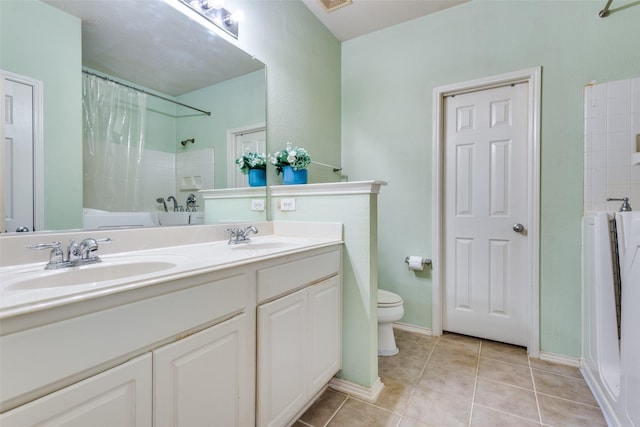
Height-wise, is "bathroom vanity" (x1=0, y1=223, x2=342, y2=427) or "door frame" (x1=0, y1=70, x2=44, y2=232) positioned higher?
"door frame" (x1=0, y1=70, x2=44, y2=232)

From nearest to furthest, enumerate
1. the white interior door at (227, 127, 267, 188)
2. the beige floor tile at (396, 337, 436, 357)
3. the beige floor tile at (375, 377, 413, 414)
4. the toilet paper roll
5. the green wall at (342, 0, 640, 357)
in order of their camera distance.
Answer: the beige floor tile at (375, 377, 413, 414), the white interior door at (227, 127, 267, 188), the green wall at (342, 0, 640, 357), the beige floor tile at (396, 337, 436, 357), the toilet paper roll

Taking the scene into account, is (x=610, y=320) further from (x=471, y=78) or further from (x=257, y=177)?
(x=257, y=177)

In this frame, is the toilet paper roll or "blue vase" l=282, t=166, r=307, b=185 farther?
the toilet paper roll

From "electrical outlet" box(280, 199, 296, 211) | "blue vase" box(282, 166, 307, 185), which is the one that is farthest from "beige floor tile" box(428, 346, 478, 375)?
"blue vase" box(282, 166, 307, 185)

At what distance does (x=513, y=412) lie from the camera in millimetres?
1488

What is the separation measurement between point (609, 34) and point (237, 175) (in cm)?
245

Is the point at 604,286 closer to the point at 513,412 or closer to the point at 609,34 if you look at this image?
the point at 513,412

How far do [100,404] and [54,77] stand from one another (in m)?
1.10

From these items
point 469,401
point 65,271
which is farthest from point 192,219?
point 469,401

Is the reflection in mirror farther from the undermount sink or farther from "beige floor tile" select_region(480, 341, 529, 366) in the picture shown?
"beige floor tile" select_region(480, 341, 529, 366)

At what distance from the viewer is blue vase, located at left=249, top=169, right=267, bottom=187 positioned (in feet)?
6.25

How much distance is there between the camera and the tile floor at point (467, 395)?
4.71 ft

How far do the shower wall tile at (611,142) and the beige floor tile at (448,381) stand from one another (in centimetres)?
133

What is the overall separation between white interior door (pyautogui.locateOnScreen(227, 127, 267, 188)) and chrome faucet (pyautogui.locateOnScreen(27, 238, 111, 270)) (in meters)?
0.86
